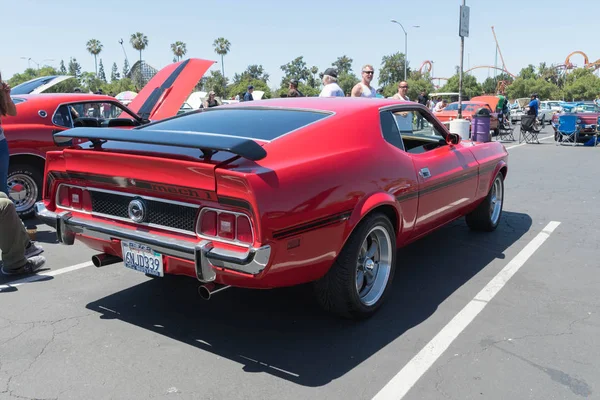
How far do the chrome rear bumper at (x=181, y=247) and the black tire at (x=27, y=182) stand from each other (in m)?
3.36

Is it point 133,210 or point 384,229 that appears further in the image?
point 384,229

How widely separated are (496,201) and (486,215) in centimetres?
44

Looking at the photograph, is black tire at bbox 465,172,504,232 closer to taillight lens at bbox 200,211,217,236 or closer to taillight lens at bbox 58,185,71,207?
taillight lens at bbox 200,211,217,236

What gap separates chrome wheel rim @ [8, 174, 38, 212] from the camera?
256 inches

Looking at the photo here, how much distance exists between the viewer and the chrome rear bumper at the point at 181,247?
2.79 m

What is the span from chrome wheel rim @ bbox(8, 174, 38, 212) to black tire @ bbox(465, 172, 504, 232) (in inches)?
212

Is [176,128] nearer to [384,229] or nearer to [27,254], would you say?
[384,229]

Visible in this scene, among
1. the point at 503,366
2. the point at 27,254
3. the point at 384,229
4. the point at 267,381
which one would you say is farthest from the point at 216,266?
the point at 27,254

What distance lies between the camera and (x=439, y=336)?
344cm

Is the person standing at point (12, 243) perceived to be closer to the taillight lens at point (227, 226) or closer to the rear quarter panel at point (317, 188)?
the taillight lens at point (227, 226)

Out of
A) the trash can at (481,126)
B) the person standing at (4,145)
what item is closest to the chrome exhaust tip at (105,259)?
the person standing at (4,145)

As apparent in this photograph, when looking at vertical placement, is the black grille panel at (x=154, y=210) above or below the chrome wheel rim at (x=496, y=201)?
above

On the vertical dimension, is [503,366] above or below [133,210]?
below

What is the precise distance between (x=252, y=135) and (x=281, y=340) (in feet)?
4.42
